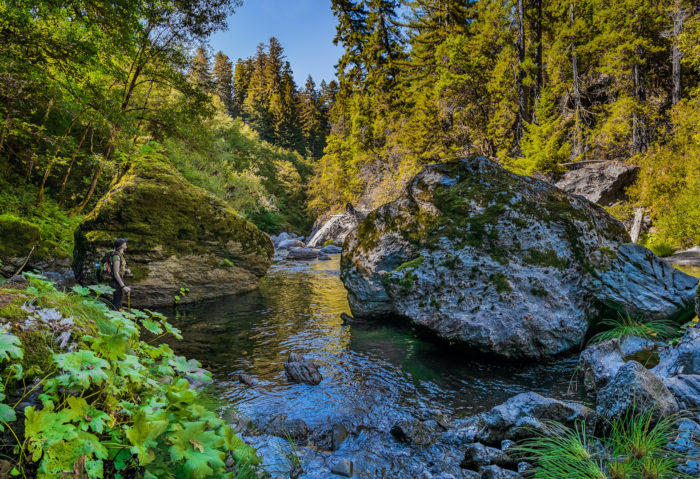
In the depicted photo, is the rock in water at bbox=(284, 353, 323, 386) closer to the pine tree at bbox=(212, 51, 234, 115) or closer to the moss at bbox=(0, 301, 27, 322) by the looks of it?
the moss at bbox=(0, 301, 27, 322)

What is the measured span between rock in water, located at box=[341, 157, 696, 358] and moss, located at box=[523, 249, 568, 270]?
2cm

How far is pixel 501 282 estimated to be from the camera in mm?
5516

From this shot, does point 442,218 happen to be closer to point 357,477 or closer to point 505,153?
point 357,477

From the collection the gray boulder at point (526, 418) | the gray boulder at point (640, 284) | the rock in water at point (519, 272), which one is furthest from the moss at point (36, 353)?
the gray boulder at point (640, 284)

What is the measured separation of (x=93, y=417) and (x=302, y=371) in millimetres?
3905

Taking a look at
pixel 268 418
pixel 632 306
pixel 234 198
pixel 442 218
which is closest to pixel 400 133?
pixel 234 198

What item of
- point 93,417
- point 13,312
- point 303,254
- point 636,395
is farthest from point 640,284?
point 303,254

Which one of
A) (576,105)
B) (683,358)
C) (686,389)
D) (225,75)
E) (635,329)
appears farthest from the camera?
(225,75)

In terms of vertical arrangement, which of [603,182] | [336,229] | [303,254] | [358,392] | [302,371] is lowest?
[358,392]

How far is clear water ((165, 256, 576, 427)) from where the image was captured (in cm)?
442

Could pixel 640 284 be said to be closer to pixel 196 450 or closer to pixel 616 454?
pixel 616 454

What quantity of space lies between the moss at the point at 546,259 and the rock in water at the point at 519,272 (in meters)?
0.02

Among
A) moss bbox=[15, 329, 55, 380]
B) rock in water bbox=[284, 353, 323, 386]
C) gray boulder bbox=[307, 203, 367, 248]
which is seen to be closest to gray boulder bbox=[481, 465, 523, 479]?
rock in water bbox=[284, 353, 323, 386]

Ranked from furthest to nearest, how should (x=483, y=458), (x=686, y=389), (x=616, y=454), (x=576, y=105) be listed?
(x=576, y=105) < (x=686, y=389) < (x=483, y=458) < (x=616, y=454)
